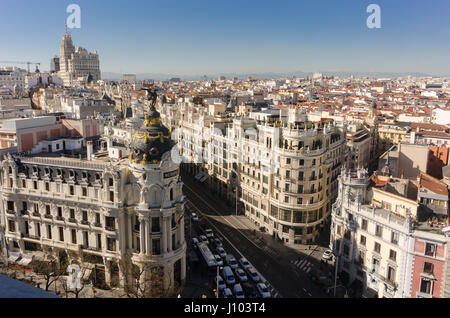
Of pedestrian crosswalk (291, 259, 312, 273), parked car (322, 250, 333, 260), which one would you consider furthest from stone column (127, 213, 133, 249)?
parked car (322, 250, 333, 260)

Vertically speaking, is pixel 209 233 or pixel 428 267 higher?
pixel 428 267

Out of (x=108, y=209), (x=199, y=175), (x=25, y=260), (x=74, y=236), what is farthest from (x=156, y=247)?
(x=199, y=175)

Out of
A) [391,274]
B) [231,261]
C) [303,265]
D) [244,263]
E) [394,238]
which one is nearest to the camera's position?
[394,238]

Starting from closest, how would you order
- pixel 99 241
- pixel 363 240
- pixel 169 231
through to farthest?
pixel 169 231, pixel 363 240, pixel 99 241

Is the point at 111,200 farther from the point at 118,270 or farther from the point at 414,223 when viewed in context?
the point at 414,223

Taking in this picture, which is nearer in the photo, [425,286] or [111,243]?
[425,286]

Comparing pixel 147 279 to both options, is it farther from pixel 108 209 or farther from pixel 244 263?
pixel 244 263

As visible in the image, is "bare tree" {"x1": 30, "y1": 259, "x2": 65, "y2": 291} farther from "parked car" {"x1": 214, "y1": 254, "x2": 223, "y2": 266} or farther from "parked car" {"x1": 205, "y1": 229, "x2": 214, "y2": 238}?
"parked car" {"x1": 205, "y1": 229, "x2": 214, "y2": 238}
